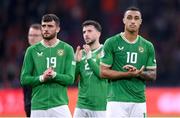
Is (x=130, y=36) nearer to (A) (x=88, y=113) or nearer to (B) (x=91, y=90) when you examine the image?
(B) (x=91, y=90)

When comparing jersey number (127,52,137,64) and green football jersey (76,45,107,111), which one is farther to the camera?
green football jersey (76,45,107,111)

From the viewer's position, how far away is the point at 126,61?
10.2 meters

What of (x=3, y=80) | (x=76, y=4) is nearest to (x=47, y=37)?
(x=3, y=80)

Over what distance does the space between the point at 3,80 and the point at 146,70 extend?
1111 centimetres

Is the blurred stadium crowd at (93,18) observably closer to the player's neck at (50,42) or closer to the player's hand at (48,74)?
the player's neck at (50,42)

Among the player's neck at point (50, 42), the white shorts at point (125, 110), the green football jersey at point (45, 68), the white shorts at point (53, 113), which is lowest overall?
the white shorts at point (53, 113)

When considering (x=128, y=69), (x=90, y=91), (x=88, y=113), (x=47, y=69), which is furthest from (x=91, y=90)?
→ (x=128, y=69)

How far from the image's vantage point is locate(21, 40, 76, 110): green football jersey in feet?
33.8

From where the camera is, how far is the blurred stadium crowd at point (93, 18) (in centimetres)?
2192

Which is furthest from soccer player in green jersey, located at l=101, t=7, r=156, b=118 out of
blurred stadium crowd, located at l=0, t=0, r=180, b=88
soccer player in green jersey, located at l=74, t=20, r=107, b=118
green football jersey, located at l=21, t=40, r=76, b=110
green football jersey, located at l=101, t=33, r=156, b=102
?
blurred stadium crowd, located at l=0, t=0, r=180, b=88

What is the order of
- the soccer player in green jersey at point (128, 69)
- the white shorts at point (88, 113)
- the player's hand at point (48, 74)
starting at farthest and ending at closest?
Answer: the white shorts at point (88, 113) → the soccer player in green jersey at point (128, 69) → the player's hand at point (48, 74)

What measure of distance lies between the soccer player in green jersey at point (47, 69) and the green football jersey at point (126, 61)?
1.80 feet

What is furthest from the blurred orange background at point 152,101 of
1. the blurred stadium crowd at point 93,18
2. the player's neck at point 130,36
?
the player's neck at point 130,36

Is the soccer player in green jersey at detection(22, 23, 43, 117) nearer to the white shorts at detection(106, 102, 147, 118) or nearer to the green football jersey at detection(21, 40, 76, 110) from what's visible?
the green football jersey at detection(21, 40, 76, 110)
